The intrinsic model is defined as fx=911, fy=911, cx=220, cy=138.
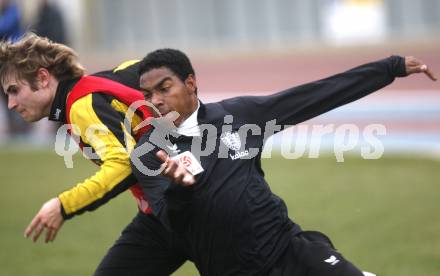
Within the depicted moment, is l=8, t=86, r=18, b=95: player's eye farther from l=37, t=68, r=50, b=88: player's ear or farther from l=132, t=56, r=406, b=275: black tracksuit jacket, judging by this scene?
l=132, t=56, r=406, b=275: black tracksuit jacket

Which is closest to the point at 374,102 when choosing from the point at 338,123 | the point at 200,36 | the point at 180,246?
the point at 338,123

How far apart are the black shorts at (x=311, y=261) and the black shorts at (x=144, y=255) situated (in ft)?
2.96

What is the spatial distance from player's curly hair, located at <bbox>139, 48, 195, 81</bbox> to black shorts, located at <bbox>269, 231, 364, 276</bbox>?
1046mm

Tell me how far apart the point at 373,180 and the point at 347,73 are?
6833 millimetres

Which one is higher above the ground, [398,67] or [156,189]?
[398,67]

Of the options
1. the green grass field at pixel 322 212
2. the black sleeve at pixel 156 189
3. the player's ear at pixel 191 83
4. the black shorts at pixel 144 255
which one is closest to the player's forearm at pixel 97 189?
the black sleeve at pixel 156 189

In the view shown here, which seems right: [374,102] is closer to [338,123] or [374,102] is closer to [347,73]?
[338,123]

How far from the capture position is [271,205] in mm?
4754

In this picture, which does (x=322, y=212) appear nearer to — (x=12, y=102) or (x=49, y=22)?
(x=12, y=102)

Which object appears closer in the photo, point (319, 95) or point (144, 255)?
point (319, 95)

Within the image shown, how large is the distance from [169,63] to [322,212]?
5.44 metres

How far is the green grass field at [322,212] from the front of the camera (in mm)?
7996

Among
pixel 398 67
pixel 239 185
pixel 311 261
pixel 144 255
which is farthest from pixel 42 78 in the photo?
pixel 398 67

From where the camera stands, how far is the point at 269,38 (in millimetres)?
27250
